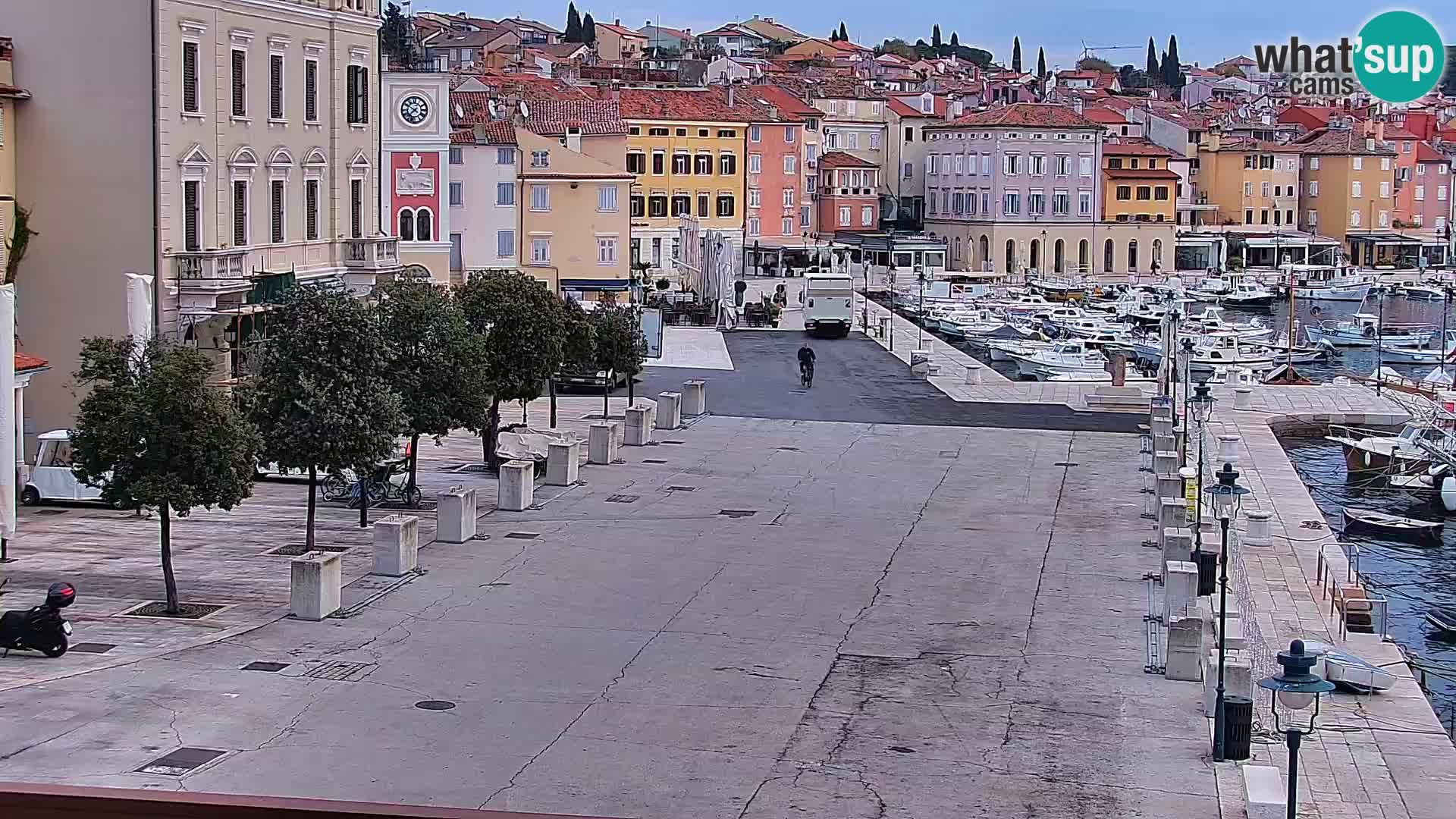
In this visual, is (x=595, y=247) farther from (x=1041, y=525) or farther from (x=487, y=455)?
(x=1041, y=525)

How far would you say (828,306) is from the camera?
62.9 m

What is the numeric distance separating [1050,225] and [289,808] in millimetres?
106418

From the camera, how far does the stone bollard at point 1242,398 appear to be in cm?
4991

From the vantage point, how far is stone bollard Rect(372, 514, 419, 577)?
22.2 meters

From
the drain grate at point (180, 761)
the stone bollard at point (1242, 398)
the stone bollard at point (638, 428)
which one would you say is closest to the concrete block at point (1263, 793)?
the drain grate at point (180, 761)

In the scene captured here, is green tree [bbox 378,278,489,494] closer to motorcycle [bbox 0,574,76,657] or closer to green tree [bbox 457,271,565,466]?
green tree [bbox 457,271,565,466]

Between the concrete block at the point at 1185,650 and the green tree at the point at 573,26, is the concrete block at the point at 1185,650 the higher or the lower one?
the lower one

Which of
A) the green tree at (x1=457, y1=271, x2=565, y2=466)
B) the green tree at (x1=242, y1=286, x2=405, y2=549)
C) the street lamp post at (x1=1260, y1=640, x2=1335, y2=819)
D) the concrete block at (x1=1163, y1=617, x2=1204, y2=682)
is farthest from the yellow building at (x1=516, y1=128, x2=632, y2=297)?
the street lamp post at (x1=1260, y1=640, x2=1335, y2=819)

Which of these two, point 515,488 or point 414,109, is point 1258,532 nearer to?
point 515,488

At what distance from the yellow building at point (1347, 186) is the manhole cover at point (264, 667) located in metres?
116

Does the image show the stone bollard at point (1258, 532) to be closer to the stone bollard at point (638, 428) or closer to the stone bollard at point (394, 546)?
the stone bollard at point (638, 428)

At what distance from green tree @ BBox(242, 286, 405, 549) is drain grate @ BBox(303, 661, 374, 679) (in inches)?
179

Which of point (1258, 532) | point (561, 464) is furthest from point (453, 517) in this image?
point (1258, 532)

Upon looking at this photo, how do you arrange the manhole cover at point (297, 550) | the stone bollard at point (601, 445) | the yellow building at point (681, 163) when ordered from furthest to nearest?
the yellow building at point (681, 163)
the stone bollard at point (601, 445)
the manhole cover at point (297, 550)
